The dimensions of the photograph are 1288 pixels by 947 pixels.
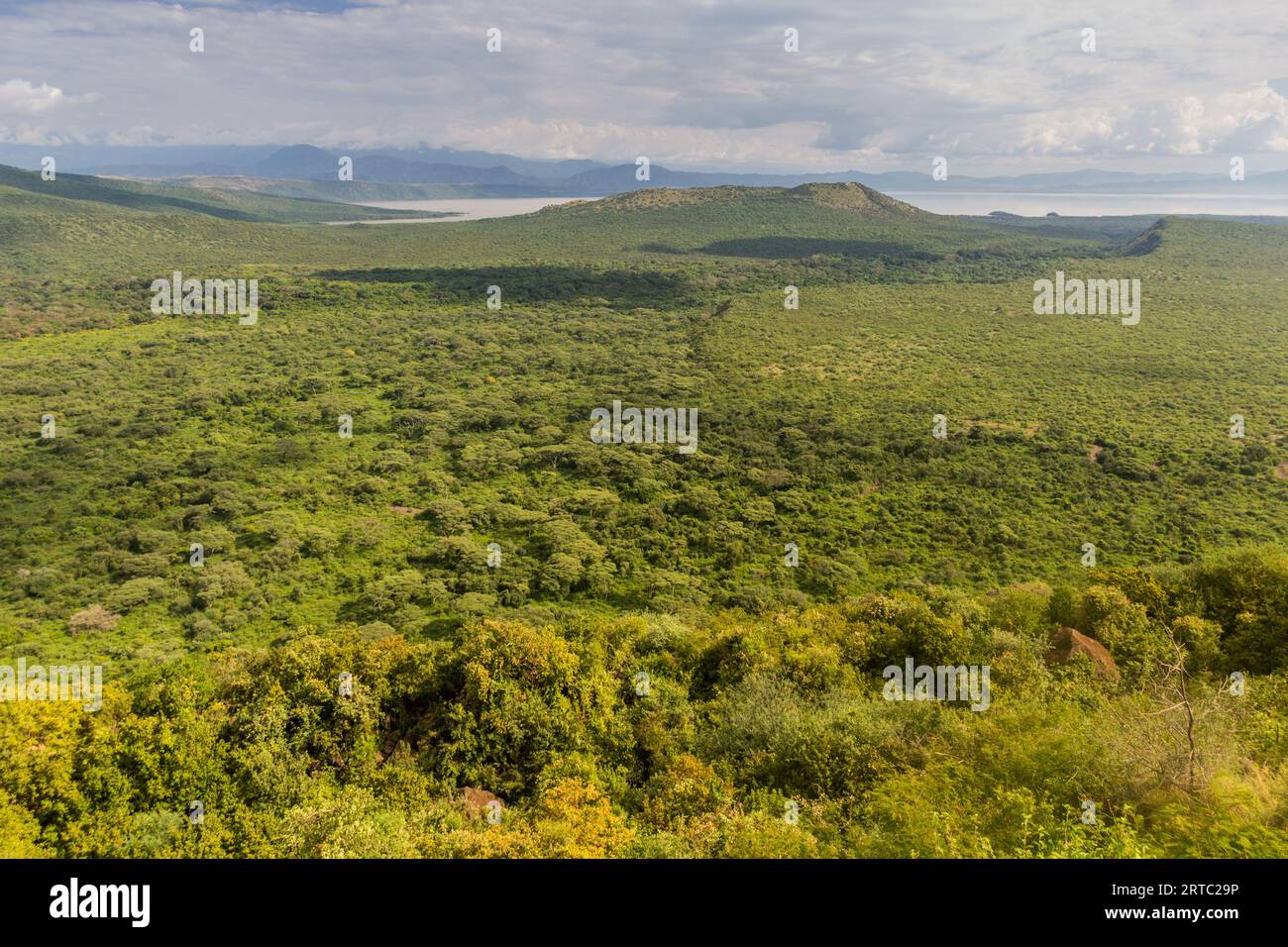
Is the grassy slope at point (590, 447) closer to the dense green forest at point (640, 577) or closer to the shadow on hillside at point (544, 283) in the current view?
the dense green forest at point (640, 577)

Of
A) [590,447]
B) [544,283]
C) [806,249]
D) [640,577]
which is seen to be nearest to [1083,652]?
[640,577]

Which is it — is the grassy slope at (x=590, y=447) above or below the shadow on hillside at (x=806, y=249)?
below

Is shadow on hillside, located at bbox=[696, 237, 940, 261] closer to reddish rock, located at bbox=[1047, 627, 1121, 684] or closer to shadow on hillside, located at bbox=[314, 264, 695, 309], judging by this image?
shadow on hillside, located at bbox=[314, 264, 695, 309]

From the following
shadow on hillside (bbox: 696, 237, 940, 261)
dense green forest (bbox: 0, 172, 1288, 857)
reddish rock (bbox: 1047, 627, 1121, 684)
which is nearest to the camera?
dense green forest (bbox: 0, 172, 1288, 857)

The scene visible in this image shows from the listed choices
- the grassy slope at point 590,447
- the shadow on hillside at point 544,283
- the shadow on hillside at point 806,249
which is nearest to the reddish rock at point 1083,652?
the grassy slope at point 590,447

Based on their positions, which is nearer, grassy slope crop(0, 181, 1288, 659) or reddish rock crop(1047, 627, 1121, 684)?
reddish rock crop(1047, 627, 1121, 684)

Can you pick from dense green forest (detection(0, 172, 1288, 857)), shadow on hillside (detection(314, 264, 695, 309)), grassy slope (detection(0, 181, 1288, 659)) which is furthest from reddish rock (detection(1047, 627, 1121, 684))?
shadow on hillside (detection(314, 264, 695, 309))
